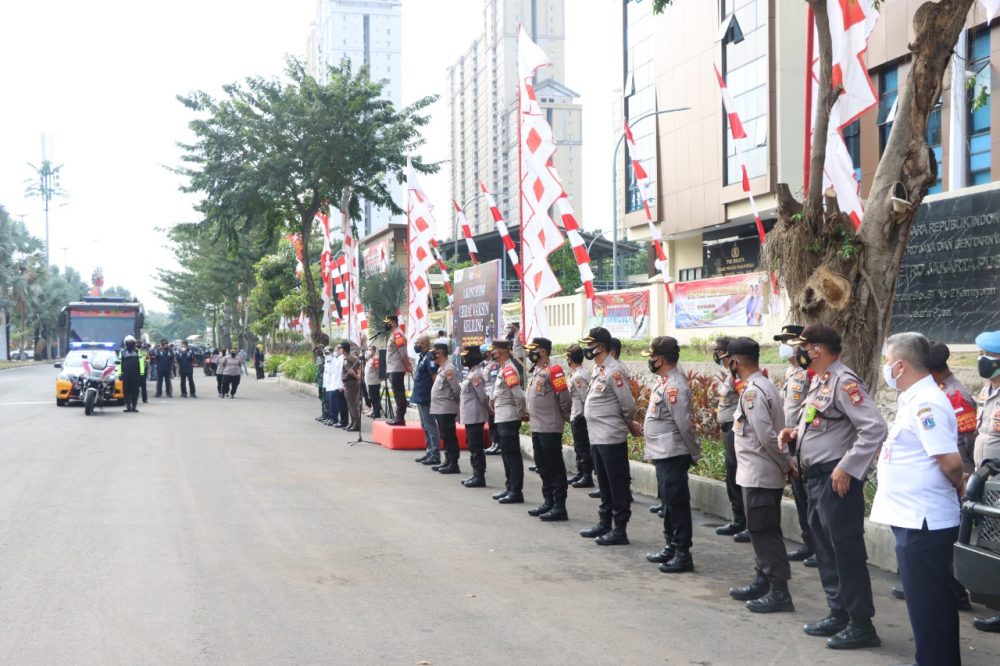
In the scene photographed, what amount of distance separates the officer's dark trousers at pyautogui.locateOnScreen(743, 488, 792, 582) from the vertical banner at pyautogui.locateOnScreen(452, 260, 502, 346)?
10.0 metres

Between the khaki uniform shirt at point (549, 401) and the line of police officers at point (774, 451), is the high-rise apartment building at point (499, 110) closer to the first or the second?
the khaki uniform shirt at point (549, 401)

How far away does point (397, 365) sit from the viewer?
56.5 ft

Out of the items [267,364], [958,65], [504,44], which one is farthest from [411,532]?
[504,44]

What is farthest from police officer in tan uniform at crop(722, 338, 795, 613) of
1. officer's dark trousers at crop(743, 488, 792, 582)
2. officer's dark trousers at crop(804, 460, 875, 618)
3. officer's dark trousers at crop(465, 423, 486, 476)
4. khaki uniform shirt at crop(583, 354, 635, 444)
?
officer's dark trousers at crop(465, 423, 486, 476)

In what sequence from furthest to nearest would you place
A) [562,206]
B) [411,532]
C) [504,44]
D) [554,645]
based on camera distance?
[504,44] → [562,206] → [411,532] → [554,645]

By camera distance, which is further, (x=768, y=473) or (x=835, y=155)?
(x=835, y=155)

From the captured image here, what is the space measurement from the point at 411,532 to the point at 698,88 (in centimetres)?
3017

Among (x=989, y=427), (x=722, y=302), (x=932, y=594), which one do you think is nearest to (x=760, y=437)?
(x=989, y=427)

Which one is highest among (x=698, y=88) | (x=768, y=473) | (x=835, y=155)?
(x=698, y=88)

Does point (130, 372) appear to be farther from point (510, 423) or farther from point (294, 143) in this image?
point (510, 423)

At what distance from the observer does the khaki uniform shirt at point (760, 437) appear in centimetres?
631

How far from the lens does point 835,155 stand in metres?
9.09

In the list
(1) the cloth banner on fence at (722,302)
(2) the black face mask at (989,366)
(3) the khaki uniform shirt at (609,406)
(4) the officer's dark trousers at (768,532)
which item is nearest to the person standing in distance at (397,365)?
(1) the cloth banner on fence at (722,302)

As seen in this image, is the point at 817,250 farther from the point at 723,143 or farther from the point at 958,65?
the point at 723,143
